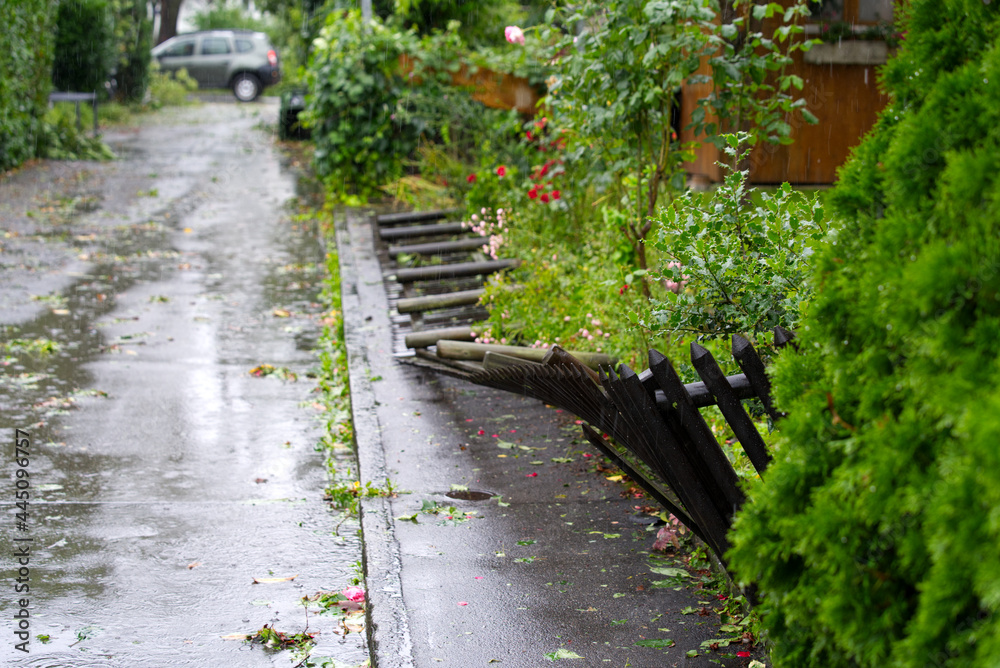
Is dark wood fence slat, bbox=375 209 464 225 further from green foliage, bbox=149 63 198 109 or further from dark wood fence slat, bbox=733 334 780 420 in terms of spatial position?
green foliage, bbox=149 63 198 109

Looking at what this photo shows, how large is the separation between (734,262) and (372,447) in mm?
2157

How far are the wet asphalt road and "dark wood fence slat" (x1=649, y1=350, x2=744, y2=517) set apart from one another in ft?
4.47

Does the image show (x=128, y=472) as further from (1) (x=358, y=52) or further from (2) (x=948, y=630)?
(1) (x=358, y=52)

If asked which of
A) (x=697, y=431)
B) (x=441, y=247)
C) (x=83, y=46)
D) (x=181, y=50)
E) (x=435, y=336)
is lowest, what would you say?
(x=435, y=336)

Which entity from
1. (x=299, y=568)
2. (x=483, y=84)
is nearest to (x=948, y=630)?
(x=299, y=568)

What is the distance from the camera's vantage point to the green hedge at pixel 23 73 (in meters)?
14.0

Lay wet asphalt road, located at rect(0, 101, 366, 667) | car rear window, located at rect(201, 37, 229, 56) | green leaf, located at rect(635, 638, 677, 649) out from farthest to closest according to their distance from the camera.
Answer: car rear window, located at rect(201, 37, 229, 56) < wet asphalt road, located at rect(0, 101, 366, 667) < green leaf, located at rect(635, 638, 677, 649)

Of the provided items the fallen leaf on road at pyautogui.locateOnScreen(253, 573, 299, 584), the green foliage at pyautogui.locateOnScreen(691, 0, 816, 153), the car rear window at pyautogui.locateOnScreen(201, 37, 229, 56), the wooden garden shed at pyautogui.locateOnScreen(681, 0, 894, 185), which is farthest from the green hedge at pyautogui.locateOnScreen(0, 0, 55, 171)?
the car rear window at pyautogui.locateOnScreen(201, 37, 229, 56)

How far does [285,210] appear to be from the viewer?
487 inches

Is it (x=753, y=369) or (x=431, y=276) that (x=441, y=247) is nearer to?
(x=431, y=276)

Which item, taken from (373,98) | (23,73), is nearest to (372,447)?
(373,98)

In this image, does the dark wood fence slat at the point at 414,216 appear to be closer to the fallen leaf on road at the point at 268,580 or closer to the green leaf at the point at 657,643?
the fallen leaf on road at the point at 268,580

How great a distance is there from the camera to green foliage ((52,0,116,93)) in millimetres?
19891

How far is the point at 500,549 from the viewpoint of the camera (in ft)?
12.0
